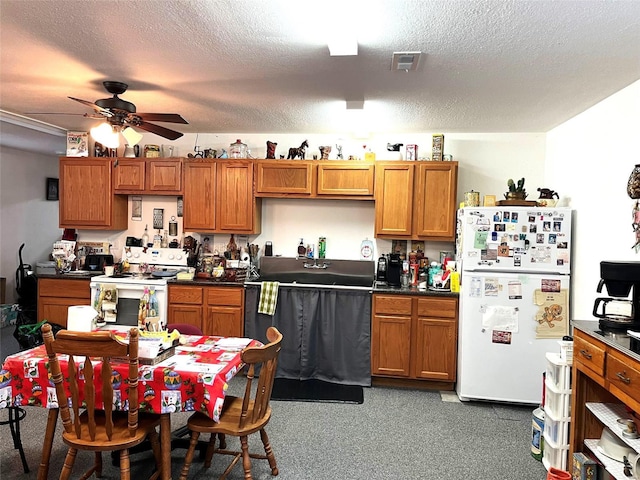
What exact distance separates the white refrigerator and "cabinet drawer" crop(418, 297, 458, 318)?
17 centimetres

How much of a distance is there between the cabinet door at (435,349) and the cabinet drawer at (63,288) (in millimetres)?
3288

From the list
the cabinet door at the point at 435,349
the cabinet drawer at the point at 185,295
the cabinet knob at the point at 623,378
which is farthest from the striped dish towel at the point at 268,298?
the cabinet knob at the point at 623,378

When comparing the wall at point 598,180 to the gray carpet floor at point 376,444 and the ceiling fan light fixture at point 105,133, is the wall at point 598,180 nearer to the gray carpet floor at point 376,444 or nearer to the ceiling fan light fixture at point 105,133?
the gray carpet floor at point 376,444

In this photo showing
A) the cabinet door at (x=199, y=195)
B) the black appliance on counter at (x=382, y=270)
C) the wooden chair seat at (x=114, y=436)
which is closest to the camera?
the wooden chair seat at (x=114, y=436)

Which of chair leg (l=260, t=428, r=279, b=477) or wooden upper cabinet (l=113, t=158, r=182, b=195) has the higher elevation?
wooden upper cabinet (l=113, t=158, r=182, b=195)

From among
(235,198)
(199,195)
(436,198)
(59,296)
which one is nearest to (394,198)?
(436,198)

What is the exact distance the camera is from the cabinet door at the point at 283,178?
430 centimetres

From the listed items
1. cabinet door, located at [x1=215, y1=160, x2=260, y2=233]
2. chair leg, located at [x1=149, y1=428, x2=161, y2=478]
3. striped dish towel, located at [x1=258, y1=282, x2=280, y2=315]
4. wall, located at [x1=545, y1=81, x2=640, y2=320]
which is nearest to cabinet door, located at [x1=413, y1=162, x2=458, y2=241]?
wall, located at [x1=545, y1=81, x2=640, y2=320]

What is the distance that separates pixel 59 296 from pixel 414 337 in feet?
11.6

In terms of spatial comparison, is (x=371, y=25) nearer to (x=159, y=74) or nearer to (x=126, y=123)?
(x=159, y=74)

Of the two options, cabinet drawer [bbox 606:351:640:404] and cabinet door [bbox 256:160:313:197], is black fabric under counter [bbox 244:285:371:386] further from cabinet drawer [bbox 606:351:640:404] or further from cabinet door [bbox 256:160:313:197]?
cabinet drawer [bbox 606:351:640:404]

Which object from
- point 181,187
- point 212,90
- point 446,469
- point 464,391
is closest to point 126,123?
point 212,90

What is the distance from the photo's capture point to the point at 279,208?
4711 millimetres

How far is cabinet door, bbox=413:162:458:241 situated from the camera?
13.4ft
